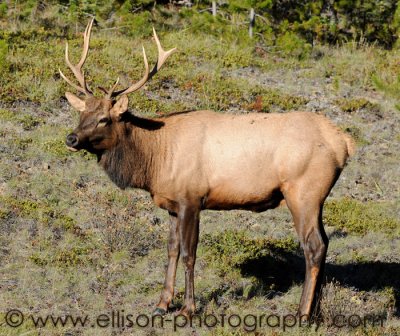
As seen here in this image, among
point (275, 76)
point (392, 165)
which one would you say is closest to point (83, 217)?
point (392, 165)

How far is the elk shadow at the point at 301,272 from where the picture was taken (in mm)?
10477

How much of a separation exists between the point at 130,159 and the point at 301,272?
2937 millimetres

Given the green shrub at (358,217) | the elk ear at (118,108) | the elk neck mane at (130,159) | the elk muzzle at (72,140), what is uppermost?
the elk ear at (118,108)

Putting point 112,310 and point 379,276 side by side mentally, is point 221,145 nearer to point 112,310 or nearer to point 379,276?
point 112,310

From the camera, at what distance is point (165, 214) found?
1215 cm

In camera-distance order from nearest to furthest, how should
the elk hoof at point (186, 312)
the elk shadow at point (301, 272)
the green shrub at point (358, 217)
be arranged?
the elk hoof at point (186, 312), the elk shadow at point (301, 272), the green shrub at point (358, 217)

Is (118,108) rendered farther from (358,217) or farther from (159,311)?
(358,217)

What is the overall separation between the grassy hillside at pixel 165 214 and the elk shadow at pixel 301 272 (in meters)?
0.03

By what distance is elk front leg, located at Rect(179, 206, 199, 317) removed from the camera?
29.7 feet

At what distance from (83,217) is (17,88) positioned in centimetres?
474

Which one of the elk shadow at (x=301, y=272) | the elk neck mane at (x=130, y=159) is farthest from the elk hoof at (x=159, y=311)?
the elk shadow at (x=301, y=272)

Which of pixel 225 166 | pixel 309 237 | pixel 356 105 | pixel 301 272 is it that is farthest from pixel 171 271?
pixel 356 105

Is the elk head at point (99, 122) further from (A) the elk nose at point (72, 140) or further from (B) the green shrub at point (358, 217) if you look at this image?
(B) the green shrub at point (358, 217)

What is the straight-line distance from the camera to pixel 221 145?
9250 millimetres
